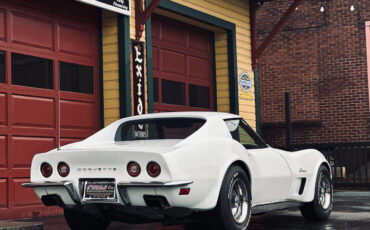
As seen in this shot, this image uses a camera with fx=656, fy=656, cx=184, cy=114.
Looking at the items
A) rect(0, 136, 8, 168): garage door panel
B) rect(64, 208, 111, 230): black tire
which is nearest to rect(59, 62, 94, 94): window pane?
rect(0, 136, 8, 168): garage door panel

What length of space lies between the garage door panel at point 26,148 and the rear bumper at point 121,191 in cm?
300

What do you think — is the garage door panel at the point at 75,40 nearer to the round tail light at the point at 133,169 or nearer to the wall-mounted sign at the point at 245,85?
the wall-mounted sign at the point at 245,85

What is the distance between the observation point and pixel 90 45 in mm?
10906

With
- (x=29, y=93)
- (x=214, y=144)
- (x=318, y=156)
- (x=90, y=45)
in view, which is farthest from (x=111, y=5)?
(x=214, y=144)

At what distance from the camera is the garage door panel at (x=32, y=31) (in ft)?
30.9

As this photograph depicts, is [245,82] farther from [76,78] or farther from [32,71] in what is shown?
[32,71]

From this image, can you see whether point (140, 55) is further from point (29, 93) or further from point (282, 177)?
point (282, 177)

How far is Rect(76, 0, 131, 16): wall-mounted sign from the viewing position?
10.1 metres

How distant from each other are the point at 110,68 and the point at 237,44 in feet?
14.9

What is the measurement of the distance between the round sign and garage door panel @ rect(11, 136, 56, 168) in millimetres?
5979

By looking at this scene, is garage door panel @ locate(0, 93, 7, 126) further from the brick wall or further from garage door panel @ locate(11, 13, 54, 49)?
the brick wall

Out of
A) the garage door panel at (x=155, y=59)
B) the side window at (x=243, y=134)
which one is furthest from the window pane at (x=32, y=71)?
the side window at (x=243, y=134)

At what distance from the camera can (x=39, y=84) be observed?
974 cm

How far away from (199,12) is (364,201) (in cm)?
482
